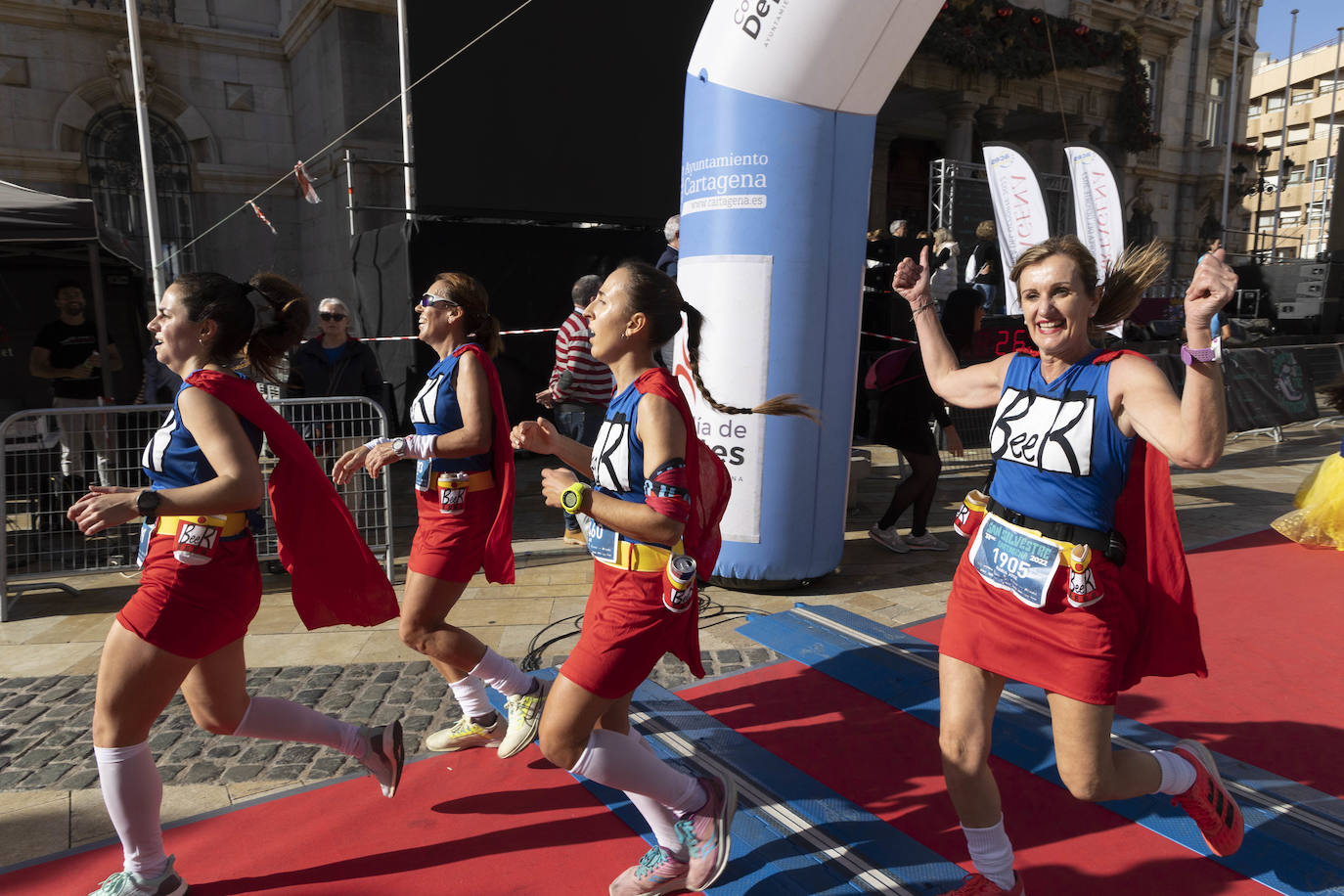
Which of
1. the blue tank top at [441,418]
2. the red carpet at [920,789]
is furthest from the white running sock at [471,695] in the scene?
the red carpet at [920,789]

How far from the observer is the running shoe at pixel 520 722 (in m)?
3.00

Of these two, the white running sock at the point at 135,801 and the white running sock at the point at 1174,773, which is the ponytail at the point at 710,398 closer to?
the white running sock at the point at 1174,773

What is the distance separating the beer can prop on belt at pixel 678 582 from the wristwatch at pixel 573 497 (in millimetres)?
296

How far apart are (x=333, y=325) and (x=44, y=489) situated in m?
2.83

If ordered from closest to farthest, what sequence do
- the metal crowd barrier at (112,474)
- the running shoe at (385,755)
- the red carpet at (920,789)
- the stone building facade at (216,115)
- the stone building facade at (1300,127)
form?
the red carpet at (920,789) < the running shoe at (385,755) < the metal crowd barrier at (112,474) < the stone building facade at (216,115) < the stone building facade at (1300,127)

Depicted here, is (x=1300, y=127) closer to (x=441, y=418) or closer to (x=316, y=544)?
(x=441, y=418)

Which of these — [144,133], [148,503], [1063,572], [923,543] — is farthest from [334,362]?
[144,133]

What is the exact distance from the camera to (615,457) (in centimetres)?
239

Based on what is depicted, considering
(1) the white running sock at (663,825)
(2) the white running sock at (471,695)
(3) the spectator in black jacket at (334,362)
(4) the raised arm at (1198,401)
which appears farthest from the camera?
(3) the spectator in black jacket at (334,362)

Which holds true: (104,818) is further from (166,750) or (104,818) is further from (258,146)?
(258,146)

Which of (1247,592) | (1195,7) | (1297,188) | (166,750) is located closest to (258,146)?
(166,750)

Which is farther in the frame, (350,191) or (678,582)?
(350,191)

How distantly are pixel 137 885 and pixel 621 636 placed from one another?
1.60 metres

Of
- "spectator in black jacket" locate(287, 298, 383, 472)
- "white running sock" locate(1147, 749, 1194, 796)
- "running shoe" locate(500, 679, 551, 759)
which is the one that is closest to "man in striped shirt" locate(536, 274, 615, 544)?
"spectator in black jacket" locate(287, 298, 383, 472)
